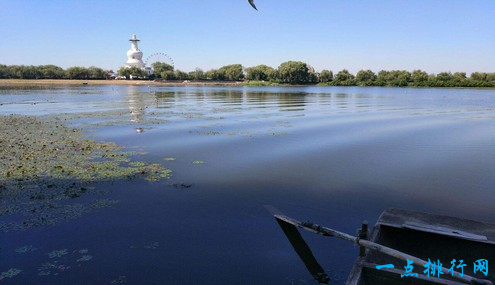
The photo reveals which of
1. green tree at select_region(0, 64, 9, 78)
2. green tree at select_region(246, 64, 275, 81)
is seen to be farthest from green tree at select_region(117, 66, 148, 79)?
green tree at select_region(246, 64, 275, 81)

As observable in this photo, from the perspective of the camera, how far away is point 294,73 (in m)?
177

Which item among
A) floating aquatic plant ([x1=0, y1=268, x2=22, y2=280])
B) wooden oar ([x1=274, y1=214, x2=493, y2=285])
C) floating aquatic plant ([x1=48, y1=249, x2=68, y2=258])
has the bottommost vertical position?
floating aquatic plant ([x1=0, y1=268, x2=22, y2=280])

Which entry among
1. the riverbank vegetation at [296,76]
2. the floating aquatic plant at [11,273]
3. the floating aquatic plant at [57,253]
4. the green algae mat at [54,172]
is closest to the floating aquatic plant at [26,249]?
the floating aquatic plant at [57,253]

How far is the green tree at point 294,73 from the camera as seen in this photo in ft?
582

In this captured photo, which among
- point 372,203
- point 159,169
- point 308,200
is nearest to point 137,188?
point 159,169

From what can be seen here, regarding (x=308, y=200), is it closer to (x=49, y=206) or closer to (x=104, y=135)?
(x=49, y=206)

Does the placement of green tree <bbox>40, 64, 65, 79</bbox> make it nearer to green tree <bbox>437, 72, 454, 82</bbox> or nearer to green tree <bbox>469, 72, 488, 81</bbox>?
green tree <bbox>437, 72, 454, 82</bbox>

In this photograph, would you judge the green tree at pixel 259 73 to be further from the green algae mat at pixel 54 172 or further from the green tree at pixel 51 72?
the green algae mat at pixel 54 172

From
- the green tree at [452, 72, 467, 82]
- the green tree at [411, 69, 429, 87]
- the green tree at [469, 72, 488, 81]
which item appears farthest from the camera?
the green tree at [411, 69, 429, 87]

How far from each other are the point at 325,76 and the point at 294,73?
781 inches

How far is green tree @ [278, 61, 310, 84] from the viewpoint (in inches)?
6983

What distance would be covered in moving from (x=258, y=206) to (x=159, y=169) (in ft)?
17.9

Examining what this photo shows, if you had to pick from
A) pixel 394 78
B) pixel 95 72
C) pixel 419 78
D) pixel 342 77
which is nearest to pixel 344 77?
pixel 342 77

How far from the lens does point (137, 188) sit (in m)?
11.9
